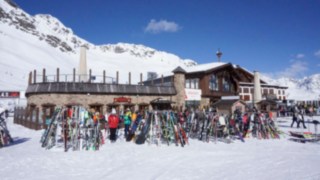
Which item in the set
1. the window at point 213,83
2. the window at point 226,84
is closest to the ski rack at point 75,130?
the window at point 213,83

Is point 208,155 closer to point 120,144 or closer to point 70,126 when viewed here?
point 120,144

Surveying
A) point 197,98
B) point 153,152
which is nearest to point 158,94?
point 197,98

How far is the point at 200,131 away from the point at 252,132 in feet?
13.8

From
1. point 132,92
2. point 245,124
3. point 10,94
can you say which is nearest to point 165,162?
point 245,124

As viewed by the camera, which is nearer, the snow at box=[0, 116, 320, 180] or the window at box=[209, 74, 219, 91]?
the snow at box=[0, 116, 320, 180]

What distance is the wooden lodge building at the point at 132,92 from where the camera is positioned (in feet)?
66.9

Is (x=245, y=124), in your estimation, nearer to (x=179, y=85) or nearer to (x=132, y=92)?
(x=132, y=92)

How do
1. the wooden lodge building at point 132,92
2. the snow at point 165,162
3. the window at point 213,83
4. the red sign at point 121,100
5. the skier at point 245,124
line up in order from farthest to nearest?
the window at point 213,83, the red sign at point 121,100, the wooden lodge building at point 132,92, the skier at point 245,124, the snow at point 165,162

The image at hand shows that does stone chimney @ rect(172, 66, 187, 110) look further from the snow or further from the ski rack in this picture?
the ski rack

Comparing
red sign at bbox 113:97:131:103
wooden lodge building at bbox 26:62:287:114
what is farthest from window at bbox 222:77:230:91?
red sign at bbox 113:97:131:103

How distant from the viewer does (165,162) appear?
9.25 metres

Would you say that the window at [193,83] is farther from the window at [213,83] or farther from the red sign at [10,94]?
the red sign at [10,94]

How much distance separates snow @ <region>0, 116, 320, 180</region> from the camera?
7.66 m

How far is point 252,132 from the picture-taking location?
1633 cm
